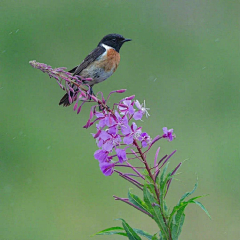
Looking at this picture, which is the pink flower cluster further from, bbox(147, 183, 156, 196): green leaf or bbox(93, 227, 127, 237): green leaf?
bbox(93, 227, 127, 237): green leaf

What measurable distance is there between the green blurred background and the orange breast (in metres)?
2.63

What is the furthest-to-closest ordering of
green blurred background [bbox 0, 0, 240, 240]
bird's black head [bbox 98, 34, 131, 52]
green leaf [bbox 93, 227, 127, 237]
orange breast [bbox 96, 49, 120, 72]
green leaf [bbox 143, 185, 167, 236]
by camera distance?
1. green blurred background [bbox 0, 0, 240, 240]
2. bird's black head [bbox 98, 34, 131, 52]
3. orange breast [bbox 96, 49, 120, 72]
4. green leaf [bbox 93, 227, 127, 237]
5. green leaf [bbox 143, 185, 167, 236]

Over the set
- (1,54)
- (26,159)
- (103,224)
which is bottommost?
(103,224)

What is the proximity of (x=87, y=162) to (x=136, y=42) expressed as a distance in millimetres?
3804

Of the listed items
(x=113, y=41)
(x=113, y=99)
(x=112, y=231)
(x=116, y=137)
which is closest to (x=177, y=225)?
(x=112, y=231)

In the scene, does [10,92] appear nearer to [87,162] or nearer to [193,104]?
[87,162]

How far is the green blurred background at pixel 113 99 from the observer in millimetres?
7660

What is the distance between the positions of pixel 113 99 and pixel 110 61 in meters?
5.14

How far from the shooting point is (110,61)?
358 centimetres

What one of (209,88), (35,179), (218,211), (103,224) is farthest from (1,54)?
(218,211)

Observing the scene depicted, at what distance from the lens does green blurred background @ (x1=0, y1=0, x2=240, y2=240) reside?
766cm

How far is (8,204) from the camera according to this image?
27.4ft

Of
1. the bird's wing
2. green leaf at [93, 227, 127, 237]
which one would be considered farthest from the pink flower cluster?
the bird's wing

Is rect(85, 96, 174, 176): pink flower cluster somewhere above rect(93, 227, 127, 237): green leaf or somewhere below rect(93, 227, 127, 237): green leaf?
above
